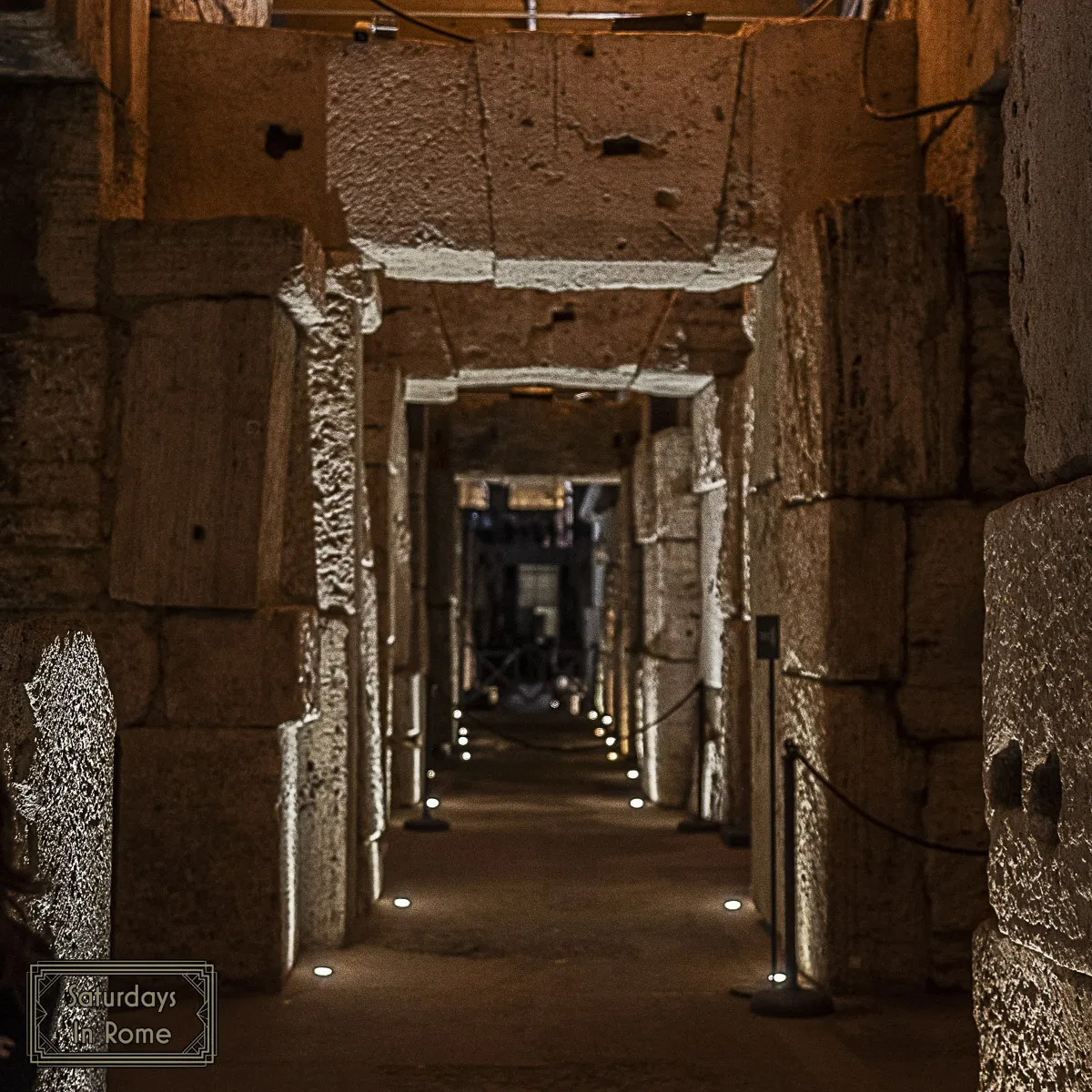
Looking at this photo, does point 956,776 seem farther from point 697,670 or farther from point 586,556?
point 586,556

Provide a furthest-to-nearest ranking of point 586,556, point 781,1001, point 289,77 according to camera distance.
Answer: point 586,556
point 289,77
point 781,1001

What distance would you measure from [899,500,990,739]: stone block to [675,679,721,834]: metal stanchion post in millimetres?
4274

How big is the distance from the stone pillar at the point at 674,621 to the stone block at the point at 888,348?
5.13m

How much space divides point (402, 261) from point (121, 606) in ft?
5.85

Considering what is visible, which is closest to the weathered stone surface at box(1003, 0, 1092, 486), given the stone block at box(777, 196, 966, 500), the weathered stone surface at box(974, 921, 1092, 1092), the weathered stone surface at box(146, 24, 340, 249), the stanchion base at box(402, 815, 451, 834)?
the weathered stone surface at box(974, 921, 1092, 1092)

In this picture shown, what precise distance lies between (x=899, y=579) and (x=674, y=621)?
5.15 metres

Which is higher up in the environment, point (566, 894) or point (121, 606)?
point (121, 606)

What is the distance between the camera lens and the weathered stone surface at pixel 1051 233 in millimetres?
2393

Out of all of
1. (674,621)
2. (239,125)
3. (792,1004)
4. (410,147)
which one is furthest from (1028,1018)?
(674,621)

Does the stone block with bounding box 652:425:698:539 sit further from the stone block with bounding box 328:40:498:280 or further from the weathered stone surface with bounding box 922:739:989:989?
the weathered stone surface with bounding box 922:739:989:989

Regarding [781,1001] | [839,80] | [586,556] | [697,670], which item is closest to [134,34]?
[839,80]

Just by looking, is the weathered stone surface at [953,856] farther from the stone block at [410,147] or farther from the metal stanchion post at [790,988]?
the stone block at [410,147]

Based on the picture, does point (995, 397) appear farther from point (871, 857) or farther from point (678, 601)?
point (678, 601)

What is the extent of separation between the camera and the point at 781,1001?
5062 mm
